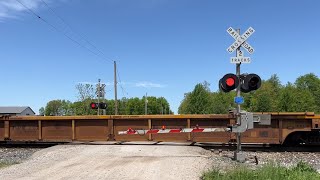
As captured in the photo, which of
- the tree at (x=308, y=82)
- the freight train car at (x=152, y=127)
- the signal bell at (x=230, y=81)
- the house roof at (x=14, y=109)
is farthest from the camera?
the house roof at (x=14, y=109)

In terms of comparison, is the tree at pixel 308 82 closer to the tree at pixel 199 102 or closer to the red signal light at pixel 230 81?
the tree at pixel 199 102

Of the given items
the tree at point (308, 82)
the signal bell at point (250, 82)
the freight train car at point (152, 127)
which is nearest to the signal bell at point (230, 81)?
the signal bell at point (250, 82)

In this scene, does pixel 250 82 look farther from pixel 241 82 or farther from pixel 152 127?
pixel 152 127

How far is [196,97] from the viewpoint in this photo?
93000 millimetres

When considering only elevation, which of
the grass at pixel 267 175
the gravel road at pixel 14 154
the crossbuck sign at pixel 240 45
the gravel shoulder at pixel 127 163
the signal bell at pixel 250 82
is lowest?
the gravel road at pixel 14 154

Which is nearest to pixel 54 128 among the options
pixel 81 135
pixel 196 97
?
pixel 81 135

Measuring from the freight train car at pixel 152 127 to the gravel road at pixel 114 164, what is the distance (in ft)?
7.20

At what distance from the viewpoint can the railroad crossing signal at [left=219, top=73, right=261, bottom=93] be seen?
1326 cm

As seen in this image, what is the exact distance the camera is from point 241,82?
13.5 meters

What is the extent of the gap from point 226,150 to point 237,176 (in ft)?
27.6

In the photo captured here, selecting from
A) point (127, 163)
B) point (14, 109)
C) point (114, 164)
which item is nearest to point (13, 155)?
point (114, 164)

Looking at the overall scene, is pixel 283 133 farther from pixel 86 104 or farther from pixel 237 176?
pixel 86 104

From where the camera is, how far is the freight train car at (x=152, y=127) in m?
17.5

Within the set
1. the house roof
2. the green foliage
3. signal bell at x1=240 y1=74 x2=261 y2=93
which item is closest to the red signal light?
signal bell at x1=240 y1=74 x2=261 y2=93
